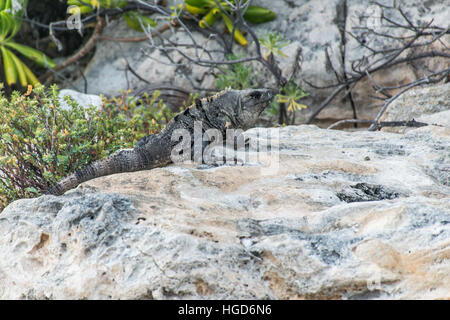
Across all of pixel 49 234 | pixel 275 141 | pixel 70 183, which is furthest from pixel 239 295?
pixel 275 141

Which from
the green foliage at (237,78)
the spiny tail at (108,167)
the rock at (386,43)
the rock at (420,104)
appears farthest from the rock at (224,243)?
the rock at (386,43)

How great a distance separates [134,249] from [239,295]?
0.55 m

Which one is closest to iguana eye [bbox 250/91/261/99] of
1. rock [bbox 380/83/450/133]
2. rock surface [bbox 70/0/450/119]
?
rock [bbox 380/83/450/133]

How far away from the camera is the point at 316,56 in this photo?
8445mm

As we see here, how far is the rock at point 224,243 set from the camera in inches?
84.8

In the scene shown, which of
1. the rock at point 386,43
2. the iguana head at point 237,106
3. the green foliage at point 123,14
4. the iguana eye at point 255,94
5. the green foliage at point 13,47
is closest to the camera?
the iguana head at point 237,106

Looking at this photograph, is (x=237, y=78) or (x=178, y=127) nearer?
(x=178, y=127)

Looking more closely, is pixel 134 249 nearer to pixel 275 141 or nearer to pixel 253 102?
pixel 275 141

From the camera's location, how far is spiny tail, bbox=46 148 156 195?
146 inches

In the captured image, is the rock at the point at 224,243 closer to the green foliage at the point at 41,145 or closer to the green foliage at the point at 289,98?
the green foliage at the point at 41,145

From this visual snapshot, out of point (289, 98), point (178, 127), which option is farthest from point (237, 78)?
point (178, 127)

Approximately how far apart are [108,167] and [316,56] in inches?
221

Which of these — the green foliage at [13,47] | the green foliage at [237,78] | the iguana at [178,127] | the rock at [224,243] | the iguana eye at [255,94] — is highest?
the green foliage at [13,47]

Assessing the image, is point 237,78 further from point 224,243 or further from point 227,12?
point 224,243
